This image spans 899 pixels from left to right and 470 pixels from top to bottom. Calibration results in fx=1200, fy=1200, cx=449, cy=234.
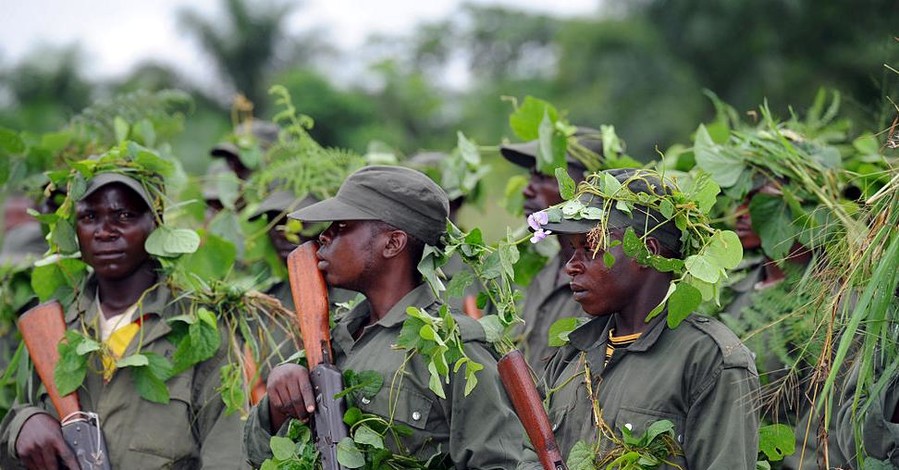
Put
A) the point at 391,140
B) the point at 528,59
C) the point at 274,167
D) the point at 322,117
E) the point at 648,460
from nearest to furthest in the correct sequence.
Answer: the point at 648,460, the point at 274,167, the point at 391,140, the point at 322,117, the point at 528,59

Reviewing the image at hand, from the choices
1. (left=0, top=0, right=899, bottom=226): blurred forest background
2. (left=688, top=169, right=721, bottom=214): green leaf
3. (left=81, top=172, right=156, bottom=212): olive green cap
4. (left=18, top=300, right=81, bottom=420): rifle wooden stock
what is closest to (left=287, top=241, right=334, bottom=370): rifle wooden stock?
(left=81, top=172, right=156, bottom=212): olive green cap

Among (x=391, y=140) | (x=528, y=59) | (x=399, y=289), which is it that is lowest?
(x=528, y=59)

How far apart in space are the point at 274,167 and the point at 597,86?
796 inches

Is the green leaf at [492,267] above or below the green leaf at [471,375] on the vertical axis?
above

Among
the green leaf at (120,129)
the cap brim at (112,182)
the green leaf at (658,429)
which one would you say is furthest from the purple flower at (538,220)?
the green leaf at (120,129)

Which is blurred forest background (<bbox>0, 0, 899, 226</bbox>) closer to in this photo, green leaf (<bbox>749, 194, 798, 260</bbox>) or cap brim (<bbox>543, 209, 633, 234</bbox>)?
green leaf (<bbox>749, 194, 798, 260</bbox>)

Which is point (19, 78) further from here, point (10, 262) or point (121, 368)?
point (121, 368)

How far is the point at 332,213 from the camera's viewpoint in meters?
4.69

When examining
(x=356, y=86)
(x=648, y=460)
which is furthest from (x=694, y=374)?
(x=356, y=86)

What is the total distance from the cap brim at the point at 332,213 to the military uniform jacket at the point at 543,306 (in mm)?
2015

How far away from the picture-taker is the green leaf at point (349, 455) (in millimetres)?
4363

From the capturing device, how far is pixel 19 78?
30219 millimetres

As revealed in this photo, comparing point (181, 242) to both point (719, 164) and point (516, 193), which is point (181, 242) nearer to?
point (516, 193)

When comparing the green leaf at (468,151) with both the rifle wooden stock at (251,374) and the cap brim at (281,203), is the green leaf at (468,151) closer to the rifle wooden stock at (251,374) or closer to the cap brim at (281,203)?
the cap brim at (281,203)
